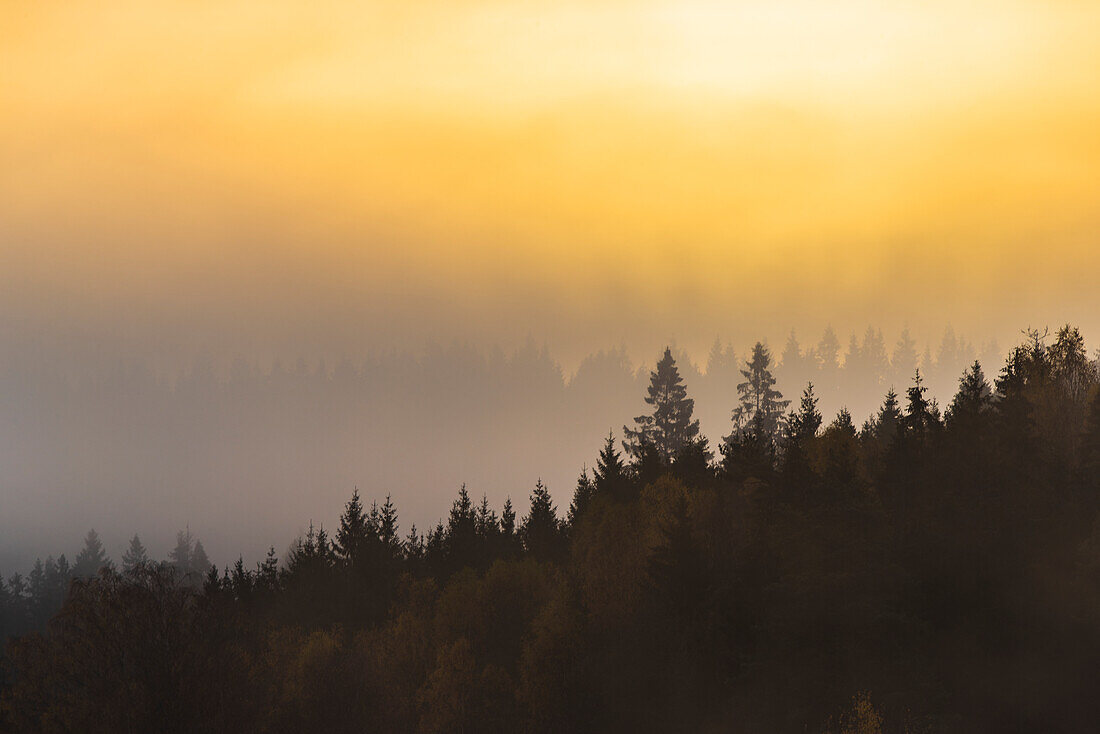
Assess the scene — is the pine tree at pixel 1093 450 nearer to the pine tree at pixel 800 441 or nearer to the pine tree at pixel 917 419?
the pine tree at pixel 917 419

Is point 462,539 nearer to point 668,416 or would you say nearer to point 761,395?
point 668,416

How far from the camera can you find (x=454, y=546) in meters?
106

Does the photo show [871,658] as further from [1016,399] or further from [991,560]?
[1016,399]

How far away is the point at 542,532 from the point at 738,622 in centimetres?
4529

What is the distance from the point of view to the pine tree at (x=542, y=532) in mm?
101562

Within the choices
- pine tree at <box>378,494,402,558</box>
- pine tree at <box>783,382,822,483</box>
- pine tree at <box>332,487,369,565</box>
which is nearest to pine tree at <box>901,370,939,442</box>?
pine tree at <box>783,382,822,483</box>

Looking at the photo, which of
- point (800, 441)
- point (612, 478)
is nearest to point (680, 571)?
point (800, 441)

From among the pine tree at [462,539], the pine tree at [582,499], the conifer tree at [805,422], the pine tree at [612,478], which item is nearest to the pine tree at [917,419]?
the conifer tree at [805,422]

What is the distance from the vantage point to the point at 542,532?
103812 mm

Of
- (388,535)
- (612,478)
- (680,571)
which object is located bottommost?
(680,571)

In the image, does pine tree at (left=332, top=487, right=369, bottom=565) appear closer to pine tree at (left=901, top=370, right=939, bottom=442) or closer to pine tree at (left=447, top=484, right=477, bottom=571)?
pine tree at (left=447, top=484, right=477, bottom=571)

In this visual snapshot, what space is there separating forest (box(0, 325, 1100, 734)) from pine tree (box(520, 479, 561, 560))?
9619 mm

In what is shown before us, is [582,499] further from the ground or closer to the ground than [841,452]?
further from the ground

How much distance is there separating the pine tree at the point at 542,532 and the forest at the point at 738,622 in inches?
379
